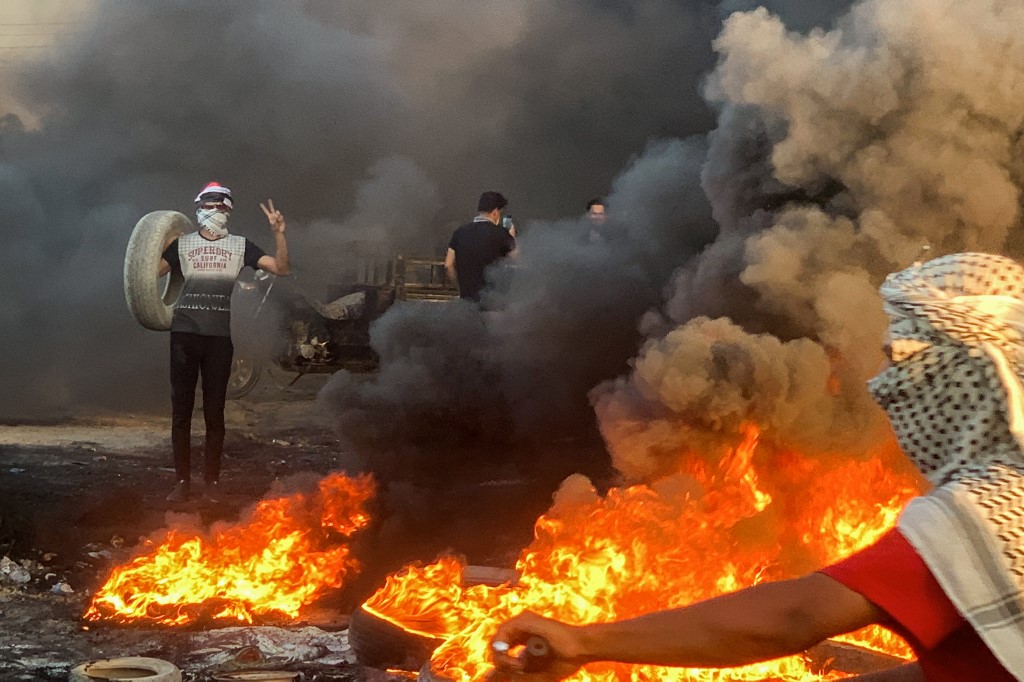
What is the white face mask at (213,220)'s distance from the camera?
8023 millimetres

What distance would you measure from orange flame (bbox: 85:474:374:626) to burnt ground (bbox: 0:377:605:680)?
0.54 feet

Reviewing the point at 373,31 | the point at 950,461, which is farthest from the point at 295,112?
the point at 950,461

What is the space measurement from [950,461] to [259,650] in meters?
4.39

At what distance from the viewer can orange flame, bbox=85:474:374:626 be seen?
579 centimetres

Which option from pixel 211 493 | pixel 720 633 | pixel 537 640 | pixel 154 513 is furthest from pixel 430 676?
pixel 211 493

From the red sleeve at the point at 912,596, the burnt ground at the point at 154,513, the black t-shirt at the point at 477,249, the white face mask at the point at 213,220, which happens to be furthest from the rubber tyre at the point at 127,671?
the black t-shirt at the point at 477,249

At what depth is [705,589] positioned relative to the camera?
5.35m

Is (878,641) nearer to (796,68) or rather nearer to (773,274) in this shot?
Answer: (773,274)

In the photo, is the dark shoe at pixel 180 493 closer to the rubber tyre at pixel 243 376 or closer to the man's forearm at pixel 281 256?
the man's forearm at pixel 281 256

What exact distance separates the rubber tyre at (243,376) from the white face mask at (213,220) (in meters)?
5.46

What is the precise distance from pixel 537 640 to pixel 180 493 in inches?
266

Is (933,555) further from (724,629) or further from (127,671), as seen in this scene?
(127,671)

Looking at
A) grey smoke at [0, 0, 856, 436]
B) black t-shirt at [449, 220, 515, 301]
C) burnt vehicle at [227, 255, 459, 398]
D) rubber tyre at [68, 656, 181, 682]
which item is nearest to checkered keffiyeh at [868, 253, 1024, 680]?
rubber tyre at [68, 656, 181, 682]

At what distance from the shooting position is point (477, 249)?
8992 millimetres
